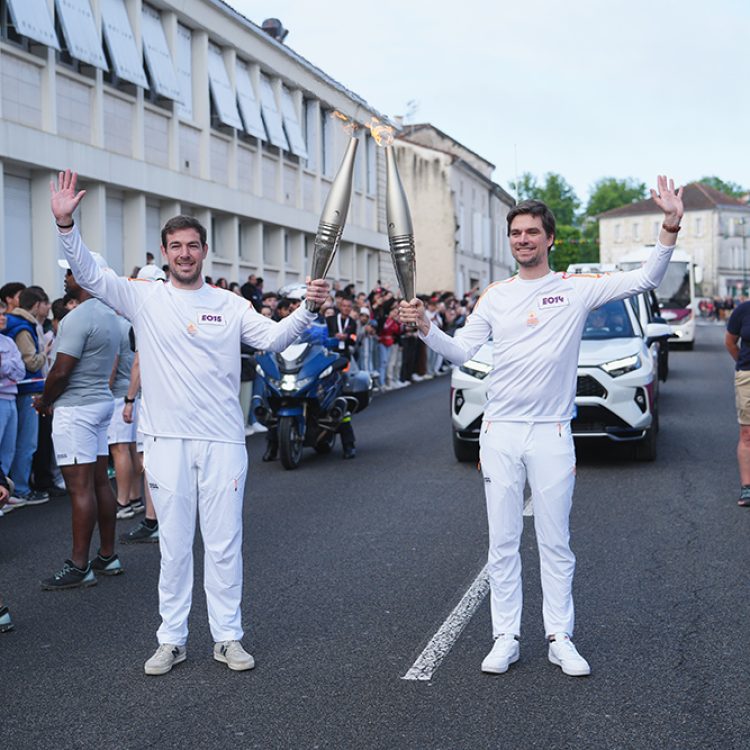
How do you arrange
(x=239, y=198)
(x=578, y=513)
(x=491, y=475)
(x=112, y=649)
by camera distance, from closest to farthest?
(x=491, y=475), (x=112, y=649), (x=578, y=513), (x=239, y=198)

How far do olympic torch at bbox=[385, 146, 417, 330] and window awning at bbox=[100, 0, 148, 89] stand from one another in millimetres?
17754

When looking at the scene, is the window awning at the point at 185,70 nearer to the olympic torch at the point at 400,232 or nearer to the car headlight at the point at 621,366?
the car headlight at the point at 621,366

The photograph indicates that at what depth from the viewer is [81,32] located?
66.4 ft

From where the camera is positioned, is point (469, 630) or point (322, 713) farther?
point (469, 630)

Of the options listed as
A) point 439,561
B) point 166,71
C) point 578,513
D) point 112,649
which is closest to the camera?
point 112,649

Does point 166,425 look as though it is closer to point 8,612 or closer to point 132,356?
point 8,612

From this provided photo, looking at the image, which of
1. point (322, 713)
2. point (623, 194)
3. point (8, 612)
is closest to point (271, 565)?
point (8, 612)

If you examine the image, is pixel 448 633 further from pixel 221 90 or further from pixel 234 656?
pixel 221 90

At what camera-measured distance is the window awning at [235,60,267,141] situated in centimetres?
2845

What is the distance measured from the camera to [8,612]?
639 cm

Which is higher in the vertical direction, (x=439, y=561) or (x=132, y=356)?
(x=132, y=356)

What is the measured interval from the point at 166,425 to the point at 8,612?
1.75m

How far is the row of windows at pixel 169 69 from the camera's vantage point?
18969 mm

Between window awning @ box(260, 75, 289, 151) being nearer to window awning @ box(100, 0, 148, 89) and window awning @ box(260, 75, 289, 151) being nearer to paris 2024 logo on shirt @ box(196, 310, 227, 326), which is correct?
window awning @ box(100, 0, 148, 89)
